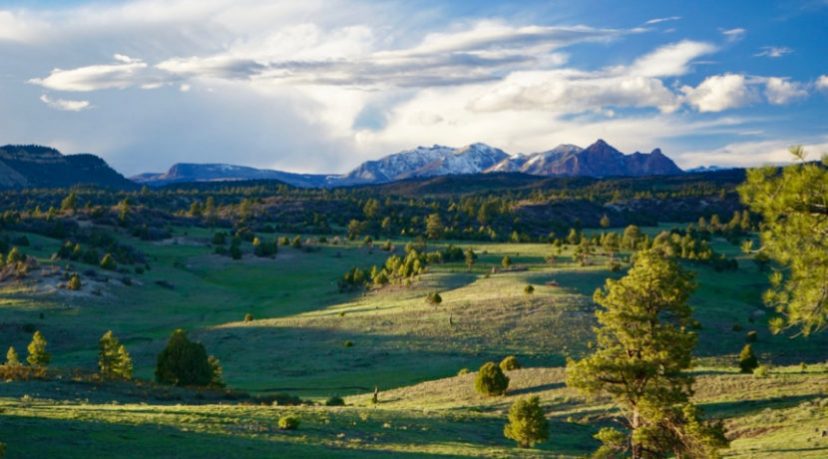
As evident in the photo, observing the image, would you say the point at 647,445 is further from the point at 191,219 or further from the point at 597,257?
the point at 191,219

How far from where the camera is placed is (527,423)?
31625 millimetres

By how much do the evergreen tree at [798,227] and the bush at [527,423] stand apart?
15.4 m

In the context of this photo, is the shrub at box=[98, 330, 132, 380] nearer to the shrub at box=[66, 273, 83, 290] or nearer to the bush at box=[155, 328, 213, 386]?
the bush at box=[155, 328, 213, 386]

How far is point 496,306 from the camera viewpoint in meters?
78.2

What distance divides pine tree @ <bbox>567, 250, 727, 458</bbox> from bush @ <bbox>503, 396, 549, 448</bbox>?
6.07 metres

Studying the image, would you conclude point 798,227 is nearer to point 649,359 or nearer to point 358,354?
point 649,359

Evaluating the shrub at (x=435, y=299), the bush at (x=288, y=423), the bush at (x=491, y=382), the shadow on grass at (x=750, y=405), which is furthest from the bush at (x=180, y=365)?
the shrub at (x=435, y=299)

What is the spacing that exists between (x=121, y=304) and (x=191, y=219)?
10103 centimetres

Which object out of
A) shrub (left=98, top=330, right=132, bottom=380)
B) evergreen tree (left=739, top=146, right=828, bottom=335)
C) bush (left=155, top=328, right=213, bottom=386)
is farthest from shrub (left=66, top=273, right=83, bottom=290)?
evergreen tree (left=739, top=146, right=828, bottom=335)

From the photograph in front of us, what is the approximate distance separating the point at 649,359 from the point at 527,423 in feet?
26.1

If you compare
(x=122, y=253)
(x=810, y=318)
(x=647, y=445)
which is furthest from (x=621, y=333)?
(x=122, y=253)

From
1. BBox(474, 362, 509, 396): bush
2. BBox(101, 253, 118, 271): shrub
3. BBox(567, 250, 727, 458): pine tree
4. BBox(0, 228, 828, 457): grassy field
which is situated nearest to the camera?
BBox(567, 250, 727, 458): pine tree

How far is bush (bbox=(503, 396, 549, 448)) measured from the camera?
3162 cm

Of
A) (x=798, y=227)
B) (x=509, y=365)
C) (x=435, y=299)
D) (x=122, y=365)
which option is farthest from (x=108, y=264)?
(x=798, y=227)
